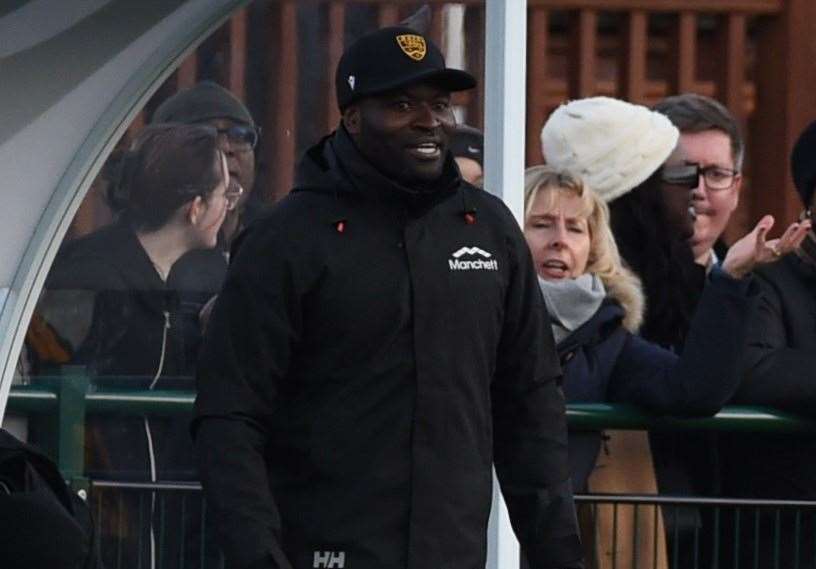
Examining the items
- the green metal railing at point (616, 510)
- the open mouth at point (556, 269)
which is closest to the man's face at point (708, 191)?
the open mouth at point (556, 269)

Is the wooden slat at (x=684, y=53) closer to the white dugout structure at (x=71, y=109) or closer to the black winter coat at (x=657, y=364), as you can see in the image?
the black winter coat at (x=657, y=364)

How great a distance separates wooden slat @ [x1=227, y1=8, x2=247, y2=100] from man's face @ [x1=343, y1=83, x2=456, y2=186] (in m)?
1.70

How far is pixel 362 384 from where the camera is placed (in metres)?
4.60

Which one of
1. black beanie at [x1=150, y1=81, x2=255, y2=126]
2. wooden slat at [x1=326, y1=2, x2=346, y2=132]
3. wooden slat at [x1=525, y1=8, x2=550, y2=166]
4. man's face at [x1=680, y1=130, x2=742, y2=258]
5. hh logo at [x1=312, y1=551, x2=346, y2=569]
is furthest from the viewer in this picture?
wooden slat at [x1=525, y1=8, x2=550, y2=166]

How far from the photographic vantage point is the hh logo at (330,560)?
4.62 m

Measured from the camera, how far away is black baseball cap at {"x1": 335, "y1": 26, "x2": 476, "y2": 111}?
4688mm

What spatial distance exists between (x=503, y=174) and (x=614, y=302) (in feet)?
1.76

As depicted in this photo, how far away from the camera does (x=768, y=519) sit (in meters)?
6.16

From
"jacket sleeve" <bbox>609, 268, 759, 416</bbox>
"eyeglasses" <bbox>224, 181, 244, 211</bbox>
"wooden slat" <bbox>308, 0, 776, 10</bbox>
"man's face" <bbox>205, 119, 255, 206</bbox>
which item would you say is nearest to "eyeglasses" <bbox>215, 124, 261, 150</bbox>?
"man's face" <bbox>205, 119, 255, 206</bbox>

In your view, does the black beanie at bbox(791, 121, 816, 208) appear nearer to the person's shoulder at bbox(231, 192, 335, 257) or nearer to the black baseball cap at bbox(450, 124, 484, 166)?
the black baseball cap at bbox(450, 124, 484, 166)

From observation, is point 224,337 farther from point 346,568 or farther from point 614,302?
point 614,302

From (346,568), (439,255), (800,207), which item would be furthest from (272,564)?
(800,207)

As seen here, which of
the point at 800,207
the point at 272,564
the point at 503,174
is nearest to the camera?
the point at 272,564

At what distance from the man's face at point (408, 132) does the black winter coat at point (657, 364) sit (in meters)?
1.40
